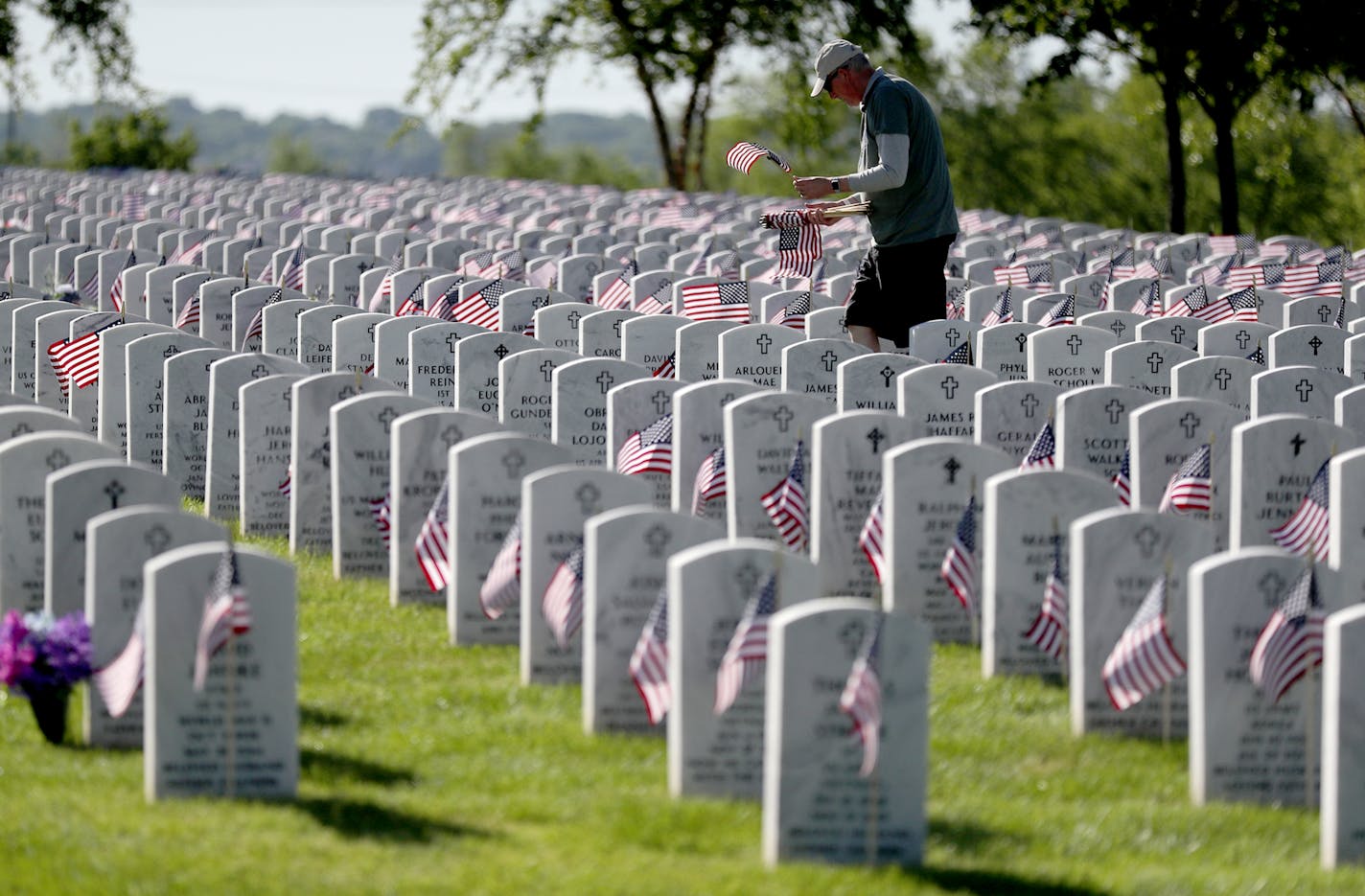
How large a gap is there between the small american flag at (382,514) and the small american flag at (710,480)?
140cm

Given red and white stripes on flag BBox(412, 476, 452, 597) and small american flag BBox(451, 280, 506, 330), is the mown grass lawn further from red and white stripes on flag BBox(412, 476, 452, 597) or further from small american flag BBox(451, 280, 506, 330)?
small american flag BBox(451, 280, 506, 330)

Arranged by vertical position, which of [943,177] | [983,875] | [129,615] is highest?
[943,177]

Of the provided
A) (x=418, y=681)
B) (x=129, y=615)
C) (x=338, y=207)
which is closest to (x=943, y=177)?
(x=418, y=681)

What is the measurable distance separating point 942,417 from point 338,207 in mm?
17829

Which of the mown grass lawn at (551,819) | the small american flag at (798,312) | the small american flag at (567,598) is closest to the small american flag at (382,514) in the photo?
the mown grass lawn at (551,819)

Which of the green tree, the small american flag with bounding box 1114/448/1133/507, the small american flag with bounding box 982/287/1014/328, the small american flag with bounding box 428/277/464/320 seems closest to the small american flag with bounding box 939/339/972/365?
the small american flag with bounding box 982/287/1014/328

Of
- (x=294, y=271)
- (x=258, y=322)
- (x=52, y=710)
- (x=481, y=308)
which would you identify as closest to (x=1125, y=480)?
(x=52, y=710)

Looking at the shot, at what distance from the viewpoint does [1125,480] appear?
29.6ft

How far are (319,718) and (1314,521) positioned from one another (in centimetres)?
407

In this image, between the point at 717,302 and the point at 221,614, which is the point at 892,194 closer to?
the point at 717,302

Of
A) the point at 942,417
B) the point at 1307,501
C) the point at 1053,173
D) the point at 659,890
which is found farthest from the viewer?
the point at 1053,173

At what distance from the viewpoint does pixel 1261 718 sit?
20.6 ft

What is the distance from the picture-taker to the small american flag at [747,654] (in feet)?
19.4

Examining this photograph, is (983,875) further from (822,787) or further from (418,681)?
(418,681)
